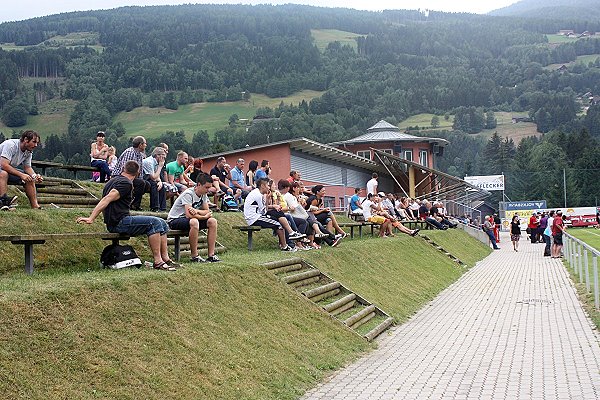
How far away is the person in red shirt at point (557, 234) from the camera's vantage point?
3169 cm

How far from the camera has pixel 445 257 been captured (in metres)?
27.2

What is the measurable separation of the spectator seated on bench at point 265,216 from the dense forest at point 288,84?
220 feet

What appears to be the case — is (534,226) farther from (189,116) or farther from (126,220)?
(189,116)

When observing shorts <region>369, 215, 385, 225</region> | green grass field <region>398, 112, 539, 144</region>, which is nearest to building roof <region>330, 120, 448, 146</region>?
shorts <region>369, 215, 385, 225</region>

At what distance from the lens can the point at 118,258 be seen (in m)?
10.6

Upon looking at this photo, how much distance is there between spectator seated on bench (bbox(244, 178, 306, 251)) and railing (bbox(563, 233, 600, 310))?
5.95m

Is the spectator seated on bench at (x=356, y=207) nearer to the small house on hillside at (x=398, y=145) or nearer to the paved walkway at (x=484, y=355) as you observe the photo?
the paved walkway at (x=484, y=355)

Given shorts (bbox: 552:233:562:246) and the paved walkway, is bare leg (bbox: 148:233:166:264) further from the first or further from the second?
shorts (bbox: 552:233:562:246)

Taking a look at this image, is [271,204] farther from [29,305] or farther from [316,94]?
[316,94]

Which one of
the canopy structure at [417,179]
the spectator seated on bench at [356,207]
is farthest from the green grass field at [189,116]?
the spectator seated on bench at [356,207]

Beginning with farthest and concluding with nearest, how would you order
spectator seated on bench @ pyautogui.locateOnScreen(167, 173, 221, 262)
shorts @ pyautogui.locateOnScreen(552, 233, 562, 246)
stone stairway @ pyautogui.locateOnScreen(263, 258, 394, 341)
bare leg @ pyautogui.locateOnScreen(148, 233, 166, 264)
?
shorts @ pyautogui.locateOnScreen(552, 233, 562, 246) → stone stairway @ pyautogui.locateOnScreen(263, 258, 394, 341) → spectator seated on bench @ pyautogui.locateOnScreen(167, 173, 221, 262) → bare leg @ pyautogui.locateOnScreen(148, 233, 166, 264)

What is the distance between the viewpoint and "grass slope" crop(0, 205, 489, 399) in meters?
6.60

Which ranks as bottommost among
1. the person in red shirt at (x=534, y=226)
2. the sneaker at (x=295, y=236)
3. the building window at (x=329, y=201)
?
the person in red shirt at (x=534, y=226)

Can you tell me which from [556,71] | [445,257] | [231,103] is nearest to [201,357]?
[445,257]
